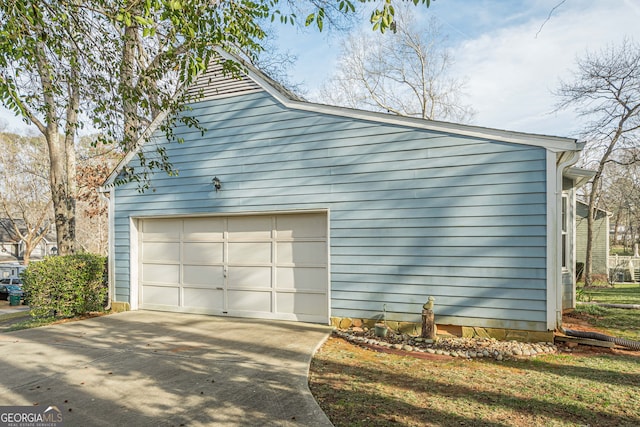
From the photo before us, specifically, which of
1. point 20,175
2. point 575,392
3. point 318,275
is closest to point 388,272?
A: point 318,275

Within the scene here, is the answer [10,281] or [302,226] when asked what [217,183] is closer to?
[302,226]

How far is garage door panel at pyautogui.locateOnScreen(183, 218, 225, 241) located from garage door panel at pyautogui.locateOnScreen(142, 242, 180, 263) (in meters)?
0.41

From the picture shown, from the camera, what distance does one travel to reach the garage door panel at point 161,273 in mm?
8336

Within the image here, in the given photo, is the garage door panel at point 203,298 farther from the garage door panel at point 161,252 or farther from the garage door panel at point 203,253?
the garage door panel at point 161,252

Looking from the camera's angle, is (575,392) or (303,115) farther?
(303,115)

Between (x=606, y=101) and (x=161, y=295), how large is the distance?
58.1 feet

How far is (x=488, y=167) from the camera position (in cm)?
581

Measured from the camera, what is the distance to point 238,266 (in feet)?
25.4

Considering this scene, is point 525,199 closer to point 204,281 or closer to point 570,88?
point 204,281

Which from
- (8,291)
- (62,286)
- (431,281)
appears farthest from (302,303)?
(8,291)

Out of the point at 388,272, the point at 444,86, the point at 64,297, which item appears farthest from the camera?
the point at 444,86

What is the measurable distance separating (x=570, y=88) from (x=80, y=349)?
18634mm

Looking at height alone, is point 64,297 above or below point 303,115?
below

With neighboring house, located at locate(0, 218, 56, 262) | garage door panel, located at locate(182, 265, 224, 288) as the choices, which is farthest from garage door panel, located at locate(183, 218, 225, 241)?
neighboring house, located at locate(0, 218, 56, 262)
